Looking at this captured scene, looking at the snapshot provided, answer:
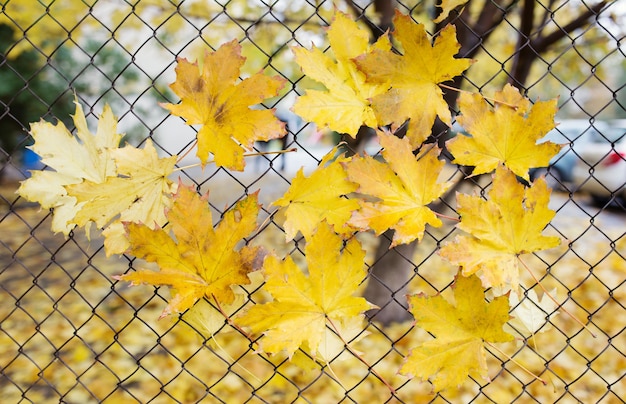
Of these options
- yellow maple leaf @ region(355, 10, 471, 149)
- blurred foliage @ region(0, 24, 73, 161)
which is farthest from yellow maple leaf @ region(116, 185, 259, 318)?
blurred foliage @ region(0, 24, 73, 161)

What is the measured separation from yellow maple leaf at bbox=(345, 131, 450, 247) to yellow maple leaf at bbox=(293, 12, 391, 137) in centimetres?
7

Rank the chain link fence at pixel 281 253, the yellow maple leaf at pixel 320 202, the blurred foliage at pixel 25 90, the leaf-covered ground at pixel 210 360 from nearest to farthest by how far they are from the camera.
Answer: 1. the yellow maple leaf at pixel 320 202
2. the chain link fence at pixel 281 253
3. the leaf-covered ground at pixel 210 360
4. the blurred foliage at pixel 25 90

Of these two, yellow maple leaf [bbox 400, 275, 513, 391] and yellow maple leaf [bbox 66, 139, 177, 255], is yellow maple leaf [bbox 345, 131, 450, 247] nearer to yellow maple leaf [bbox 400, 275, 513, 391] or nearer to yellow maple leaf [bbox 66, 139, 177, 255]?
yellow maple leaf [bbox 400, 275, 513, 391]

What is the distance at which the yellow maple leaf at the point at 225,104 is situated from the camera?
3.01ft

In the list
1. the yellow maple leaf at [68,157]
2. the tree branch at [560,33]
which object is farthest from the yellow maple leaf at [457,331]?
the tree branch at [560,33]

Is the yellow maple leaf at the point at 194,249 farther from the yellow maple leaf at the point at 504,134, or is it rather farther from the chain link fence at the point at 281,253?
the yellow maple leaf at the point at 504,134

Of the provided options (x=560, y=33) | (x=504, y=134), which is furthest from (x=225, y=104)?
(x=560, y=33)

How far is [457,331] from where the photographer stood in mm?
1109

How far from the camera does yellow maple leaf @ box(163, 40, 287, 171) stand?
919mm

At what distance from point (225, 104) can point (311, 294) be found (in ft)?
1.36

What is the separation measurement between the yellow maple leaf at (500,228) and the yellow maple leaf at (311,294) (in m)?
0.20

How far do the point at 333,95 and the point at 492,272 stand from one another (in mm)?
476

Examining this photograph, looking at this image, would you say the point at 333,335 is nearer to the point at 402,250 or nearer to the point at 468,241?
the point at 468,241

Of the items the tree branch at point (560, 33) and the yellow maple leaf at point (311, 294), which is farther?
the tree branch at point (560, 33)
